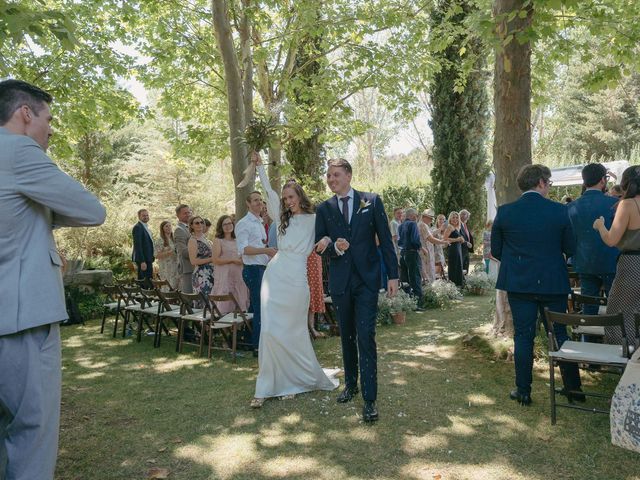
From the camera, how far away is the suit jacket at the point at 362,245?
493 centimetres

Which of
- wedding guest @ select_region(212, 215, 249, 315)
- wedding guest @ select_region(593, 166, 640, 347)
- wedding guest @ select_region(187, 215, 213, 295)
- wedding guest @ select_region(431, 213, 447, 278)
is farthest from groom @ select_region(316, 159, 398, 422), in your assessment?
wedding guest @ select_region(431, 213, 447, 278)

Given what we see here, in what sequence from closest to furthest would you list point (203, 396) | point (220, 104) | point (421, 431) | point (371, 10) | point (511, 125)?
point (421, 431), point (203, 396), point (511, 125), point (371, 10), point (220, 104)

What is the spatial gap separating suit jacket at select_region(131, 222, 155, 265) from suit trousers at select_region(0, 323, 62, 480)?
30.8 ft

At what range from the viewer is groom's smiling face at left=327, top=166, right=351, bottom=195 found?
502cm

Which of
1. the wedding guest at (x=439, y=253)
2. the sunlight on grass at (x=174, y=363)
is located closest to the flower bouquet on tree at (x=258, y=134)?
the sunlight on grass at (x=174, y=363)

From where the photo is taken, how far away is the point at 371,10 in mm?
12977

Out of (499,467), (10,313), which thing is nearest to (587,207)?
(499,467)

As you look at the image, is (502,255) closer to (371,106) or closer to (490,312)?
(490,312)

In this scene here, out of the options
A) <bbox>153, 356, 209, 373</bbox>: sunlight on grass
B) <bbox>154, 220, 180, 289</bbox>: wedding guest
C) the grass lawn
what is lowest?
<bbox>153, 356, 209, 373</bbox>: sunlight on grass

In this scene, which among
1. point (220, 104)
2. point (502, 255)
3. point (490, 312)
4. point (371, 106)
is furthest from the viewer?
point (371, 106)

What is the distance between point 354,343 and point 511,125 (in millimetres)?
3373

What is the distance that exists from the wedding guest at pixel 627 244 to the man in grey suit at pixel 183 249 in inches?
284

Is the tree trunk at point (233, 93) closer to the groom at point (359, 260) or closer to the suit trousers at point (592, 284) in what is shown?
the groom at point (359, 260)

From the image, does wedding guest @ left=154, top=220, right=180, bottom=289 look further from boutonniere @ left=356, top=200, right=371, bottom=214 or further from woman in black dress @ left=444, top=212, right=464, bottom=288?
woman in black dress @ left=444, top=212, right=464, bottom=288
